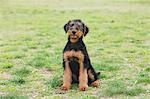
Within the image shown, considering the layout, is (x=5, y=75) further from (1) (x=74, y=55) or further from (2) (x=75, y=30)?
(2) (x=75, y=30)

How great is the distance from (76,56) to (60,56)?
164 inches

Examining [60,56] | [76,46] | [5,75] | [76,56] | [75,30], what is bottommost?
[5,75]

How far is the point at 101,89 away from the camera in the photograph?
9.08 metres

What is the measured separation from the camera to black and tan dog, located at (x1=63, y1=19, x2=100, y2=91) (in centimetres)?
867

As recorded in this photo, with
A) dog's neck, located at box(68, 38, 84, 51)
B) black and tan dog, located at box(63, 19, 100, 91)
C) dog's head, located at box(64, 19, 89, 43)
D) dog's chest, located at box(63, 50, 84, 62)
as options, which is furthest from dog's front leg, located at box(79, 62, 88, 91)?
dog's head, located at box(64, 19, 89, 43)

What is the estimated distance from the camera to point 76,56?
8.76 m

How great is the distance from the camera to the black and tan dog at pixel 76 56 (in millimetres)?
8672

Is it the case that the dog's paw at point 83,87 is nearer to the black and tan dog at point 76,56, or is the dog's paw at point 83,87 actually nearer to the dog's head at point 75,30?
the black and tan dog at point 76,56

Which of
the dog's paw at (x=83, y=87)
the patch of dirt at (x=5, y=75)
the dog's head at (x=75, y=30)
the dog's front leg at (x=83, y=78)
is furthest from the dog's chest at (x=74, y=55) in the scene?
the patch of dirt at (x=5, y=75)

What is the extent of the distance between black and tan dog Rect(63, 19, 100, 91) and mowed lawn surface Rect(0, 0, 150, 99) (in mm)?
211

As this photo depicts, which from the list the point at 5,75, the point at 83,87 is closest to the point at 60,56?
the point at 5,75

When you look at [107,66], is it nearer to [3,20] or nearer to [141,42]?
[141,42]

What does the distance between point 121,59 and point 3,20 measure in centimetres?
1216

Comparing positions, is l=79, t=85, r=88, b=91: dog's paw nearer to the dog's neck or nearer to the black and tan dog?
the black and tan dog
